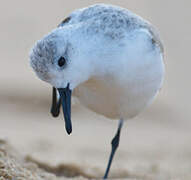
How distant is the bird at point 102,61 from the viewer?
3980mm

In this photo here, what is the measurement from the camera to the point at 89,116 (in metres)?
8.54

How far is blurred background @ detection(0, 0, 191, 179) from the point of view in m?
6.55

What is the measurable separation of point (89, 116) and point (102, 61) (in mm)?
4392

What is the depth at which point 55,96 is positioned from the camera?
5.05 meters

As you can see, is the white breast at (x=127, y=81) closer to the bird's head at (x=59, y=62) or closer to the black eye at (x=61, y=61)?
the bird's head at (x=59, y=62)

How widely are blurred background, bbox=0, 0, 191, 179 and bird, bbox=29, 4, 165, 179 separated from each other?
1217 millimetres

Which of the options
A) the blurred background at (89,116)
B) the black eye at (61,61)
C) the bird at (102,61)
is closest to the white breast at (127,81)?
the bird at (102,61)

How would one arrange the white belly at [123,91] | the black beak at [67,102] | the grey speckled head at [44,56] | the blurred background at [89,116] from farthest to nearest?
the blurred background at [89,116]
the white belly at [123,91]
the black beak at [67,102]
the grey speckled head at [44,56]

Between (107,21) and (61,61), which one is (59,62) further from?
(107,21)

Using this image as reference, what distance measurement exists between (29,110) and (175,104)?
2.80 meters

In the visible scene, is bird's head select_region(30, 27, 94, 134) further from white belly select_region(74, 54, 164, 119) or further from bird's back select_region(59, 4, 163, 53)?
white belly select_region(74, 54, 164, 119)

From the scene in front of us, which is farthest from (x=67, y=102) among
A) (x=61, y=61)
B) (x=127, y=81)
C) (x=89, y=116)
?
(x=89, y=116)

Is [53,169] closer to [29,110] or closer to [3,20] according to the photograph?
[29,110]

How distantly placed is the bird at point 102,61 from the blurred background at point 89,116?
3.99 feet
